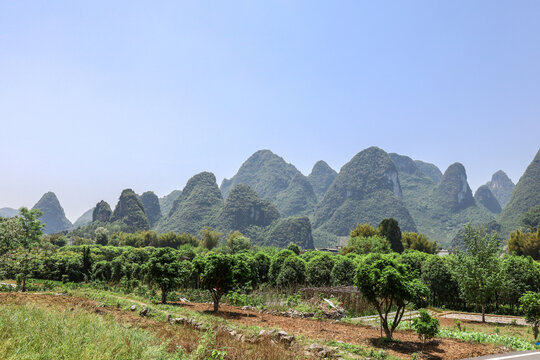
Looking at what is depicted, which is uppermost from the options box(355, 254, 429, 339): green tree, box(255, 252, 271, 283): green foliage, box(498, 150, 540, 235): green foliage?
box(498, 150, 540, 235): green foliage

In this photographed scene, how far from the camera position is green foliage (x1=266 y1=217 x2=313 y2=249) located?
140 metres

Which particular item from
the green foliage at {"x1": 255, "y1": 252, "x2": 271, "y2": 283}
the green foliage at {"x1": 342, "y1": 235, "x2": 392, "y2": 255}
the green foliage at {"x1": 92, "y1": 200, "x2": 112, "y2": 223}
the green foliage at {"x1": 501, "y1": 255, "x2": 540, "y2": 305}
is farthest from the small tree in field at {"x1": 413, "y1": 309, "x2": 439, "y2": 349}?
the green foliage at {"x1": 92, "y1": 200, "x2": 112, "y2": 223}

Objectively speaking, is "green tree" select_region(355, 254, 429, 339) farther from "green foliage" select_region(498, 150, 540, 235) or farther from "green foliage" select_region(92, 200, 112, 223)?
"green foliage" select_region(92, 200, 112, 223)

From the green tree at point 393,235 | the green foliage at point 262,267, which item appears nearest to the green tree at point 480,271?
the green foliage at point 262,267

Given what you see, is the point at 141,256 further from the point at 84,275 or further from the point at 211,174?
the point at 211,174

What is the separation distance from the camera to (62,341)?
17.7 feet

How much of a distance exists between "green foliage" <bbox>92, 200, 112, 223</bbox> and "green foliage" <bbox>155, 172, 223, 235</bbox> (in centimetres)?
2513

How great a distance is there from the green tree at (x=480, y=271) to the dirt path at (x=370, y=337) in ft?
31.4

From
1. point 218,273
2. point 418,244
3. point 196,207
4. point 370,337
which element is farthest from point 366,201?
point 370,337

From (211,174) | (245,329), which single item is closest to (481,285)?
(245,329)

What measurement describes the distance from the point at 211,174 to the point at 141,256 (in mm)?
142560

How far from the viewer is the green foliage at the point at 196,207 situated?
151900 millimetres

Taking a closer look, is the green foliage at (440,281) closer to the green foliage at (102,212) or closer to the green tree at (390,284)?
the green tree at (390,284)

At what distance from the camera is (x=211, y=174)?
179875 mm
